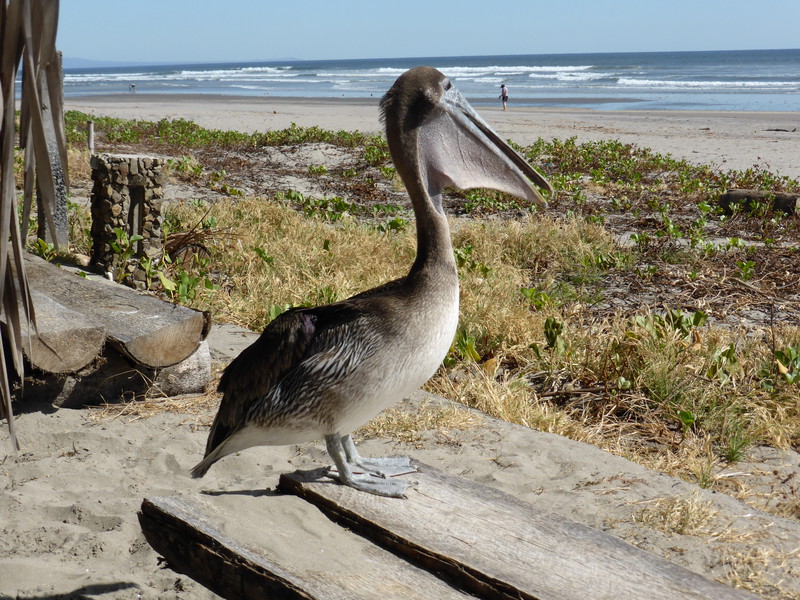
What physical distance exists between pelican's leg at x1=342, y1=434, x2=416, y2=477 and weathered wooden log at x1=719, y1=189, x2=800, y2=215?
7412 millimetres

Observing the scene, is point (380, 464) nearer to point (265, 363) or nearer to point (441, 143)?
point (265, 363)

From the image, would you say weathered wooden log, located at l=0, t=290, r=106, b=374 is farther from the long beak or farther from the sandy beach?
the sandy beach

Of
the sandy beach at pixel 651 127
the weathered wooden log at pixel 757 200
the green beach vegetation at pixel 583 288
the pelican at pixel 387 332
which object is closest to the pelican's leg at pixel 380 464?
the pelican at pixel 387 332

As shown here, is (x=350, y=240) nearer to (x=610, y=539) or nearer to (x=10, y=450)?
(x=10, y=450)

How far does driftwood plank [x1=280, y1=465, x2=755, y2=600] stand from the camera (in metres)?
2.17

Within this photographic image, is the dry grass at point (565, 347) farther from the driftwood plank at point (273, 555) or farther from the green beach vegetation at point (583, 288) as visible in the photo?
the driftwood plank at point (273, 555)

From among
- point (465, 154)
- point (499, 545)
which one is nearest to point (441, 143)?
point (465, 154)

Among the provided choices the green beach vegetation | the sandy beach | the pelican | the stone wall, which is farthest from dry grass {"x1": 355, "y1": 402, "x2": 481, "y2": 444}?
the sandy beach

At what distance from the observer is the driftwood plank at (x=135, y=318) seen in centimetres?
387

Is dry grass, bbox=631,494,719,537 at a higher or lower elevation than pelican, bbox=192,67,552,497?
lower

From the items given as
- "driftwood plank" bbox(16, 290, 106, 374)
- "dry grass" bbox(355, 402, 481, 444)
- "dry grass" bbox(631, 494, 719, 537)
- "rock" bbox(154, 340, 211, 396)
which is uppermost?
"driftwood plank" bbox(16, 290, 106, 374)

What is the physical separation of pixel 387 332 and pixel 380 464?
25.8 inches

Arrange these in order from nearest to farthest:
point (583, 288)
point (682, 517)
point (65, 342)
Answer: point (682, 517) < point (65, 342) < point (583, 288)

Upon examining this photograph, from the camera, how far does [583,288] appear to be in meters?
6.44
